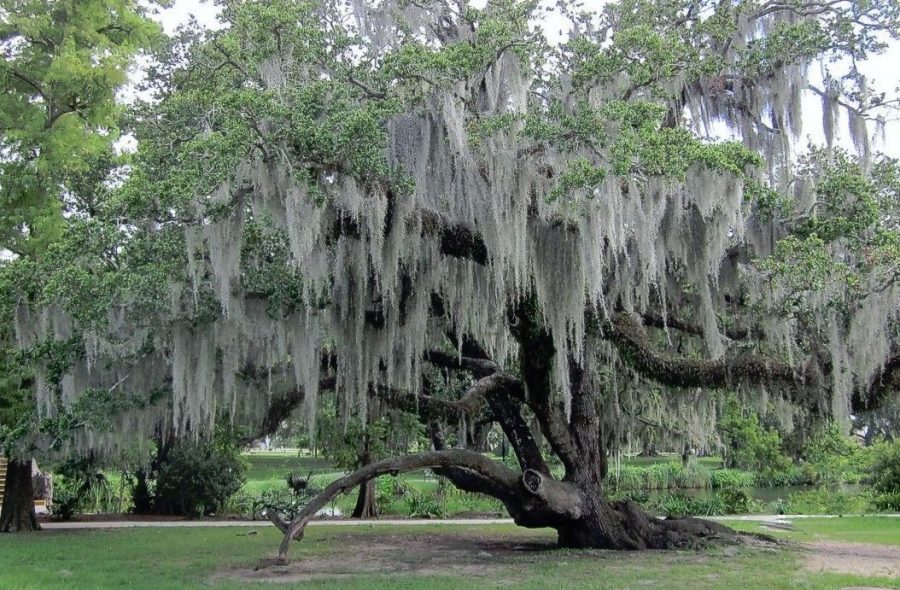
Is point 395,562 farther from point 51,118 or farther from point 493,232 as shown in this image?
point 51,118

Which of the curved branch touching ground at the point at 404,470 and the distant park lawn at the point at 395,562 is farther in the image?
the curved branch touching ground at the point at 404,470

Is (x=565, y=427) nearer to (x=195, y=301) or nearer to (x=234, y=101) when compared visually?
(x=195, y=301)

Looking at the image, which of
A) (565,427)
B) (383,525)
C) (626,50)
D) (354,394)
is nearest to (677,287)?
(565,427)

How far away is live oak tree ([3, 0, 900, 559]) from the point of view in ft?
23.1

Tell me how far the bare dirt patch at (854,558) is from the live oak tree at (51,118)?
9.70m

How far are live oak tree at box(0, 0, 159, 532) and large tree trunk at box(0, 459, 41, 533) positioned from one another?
1736 millimetres

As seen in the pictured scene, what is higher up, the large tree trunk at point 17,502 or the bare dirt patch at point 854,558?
the large tree trunk at point 17,502

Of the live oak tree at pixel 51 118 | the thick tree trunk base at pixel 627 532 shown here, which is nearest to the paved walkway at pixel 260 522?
the live oak tree at pixel 51 118

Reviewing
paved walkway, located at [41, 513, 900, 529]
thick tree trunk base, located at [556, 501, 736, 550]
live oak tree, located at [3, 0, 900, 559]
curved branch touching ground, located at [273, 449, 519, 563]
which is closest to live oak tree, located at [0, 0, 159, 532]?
live oak tree, located at [3, 0, 900, 559]

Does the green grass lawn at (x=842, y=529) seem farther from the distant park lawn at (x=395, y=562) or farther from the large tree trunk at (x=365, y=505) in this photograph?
the large tree trunk at (x=365, y=505)

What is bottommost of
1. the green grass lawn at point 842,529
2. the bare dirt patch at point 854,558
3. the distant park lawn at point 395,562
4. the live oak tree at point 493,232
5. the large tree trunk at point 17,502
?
the green grass lawn at point 842,529

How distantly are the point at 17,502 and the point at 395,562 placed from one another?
7687 millimetres

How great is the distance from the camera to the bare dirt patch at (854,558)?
7.95 metres

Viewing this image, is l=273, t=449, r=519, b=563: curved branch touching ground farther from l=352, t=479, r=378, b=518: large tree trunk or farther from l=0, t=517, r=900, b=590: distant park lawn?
l=352, t=479, r=378, b=518: large tree trunk
